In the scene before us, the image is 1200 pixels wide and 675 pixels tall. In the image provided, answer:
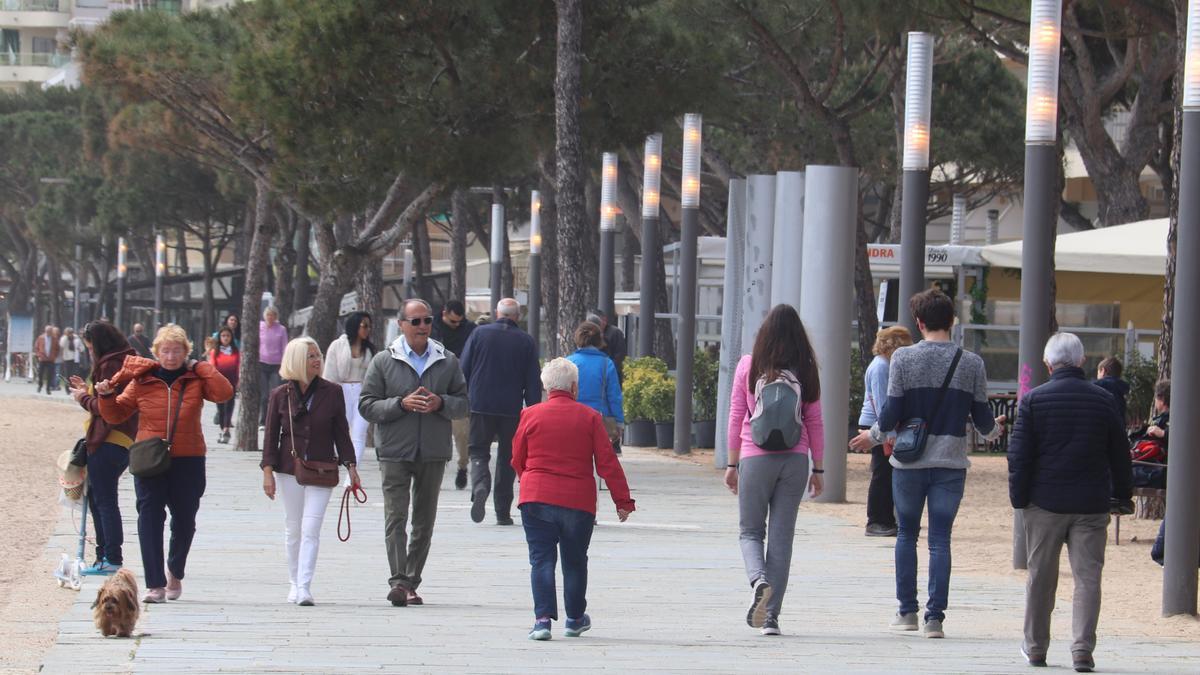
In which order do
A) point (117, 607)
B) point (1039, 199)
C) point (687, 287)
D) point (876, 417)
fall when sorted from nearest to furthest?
point (117, 607)
point (1039, 199)
point (876, 417)
point (687, 287)

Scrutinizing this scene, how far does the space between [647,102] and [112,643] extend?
1507 cm

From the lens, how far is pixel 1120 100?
3159 cm

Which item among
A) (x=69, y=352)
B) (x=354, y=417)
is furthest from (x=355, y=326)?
(x=69, y=352)

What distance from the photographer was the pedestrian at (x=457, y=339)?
16984 mm

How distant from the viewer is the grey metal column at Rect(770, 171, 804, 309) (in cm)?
1781

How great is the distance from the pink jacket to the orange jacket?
8.50 ft

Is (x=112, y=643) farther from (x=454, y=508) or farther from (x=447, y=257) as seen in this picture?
(x=447, y=257)

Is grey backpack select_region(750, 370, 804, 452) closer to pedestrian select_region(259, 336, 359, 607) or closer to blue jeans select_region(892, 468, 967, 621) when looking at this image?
blue jeans select_region(892, 468, 967, 621)

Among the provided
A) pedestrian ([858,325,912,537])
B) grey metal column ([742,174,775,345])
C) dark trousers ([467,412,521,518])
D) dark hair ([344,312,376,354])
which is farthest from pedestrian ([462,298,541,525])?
grey metal column ([742,174,775,345])

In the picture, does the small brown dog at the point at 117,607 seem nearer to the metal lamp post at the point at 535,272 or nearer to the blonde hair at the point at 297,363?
the blonde hair at the point at 297,363

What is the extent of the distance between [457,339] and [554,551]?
9159mm

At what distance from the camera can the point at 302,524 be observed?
980cm

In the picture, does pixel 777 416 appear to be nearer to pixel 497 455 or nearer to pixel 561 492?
pixel 561 492

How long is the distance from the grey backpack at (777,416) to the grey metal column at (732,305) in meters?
11.7
